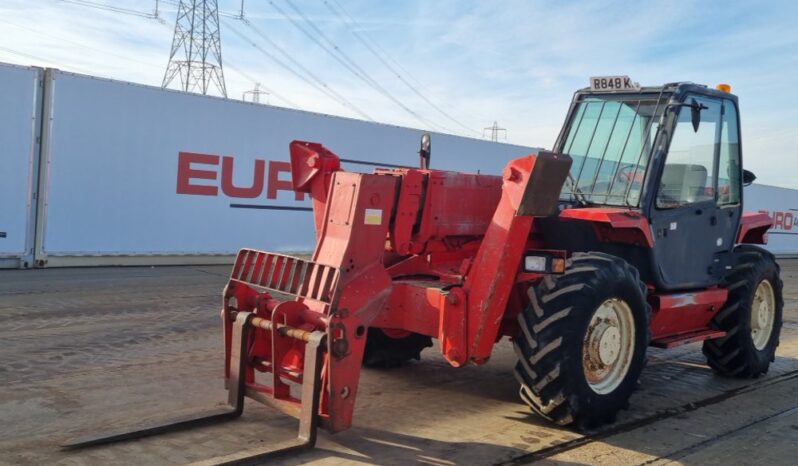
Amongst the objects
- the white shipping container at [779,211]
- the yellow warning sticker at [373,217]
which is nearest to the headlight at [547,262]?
the yellow warning sticker at [373,217]

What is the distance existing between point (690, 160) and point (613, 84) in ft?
3.00

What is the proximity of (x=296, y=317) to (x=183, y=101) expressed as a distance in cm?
997

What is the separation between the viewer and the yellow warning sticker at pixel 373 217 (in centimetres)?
457

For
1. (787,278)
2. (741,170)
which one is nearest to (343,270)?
(741,170)

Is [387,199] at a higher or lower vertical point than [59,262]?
higher

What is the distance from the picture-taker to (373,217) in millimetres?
4605

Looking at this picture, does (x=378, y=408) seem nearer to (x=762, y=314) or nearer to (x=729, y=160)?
(x=729, y=160)

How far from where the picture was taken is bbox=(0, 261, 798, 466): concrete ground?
4234 mm

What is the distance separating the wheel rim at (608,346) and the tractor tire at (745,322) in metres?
1.92

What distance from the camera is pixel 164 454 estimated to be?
4.00 m

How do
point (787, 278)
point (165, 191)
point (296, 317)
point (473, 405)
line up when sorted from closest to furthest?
point (296, 317) < point (473, 405) < point (165, 191) < point (787, 278)

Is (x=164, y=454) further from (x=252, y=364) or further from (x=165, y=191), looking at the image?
(x=165, y=191)

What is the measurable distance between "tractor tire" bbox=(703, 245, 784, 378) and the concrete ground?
0.55 feet

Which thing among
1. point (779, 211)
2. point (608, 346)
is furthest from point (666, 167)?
point (779, 211)
